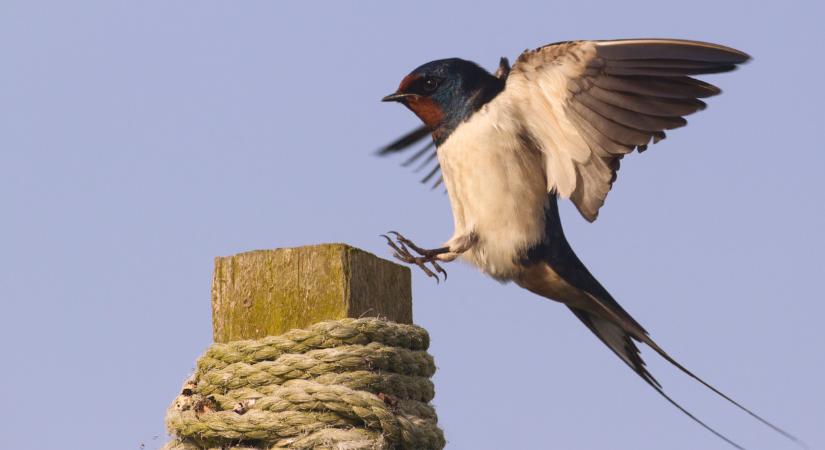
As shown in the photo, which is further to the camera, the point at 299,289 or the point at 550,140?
the point at 550,140

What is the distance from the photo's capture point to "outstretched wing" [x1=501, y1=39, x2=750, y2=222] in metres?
3.48

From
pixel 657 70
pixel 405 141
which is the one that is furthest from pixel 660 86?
pixel 405 141

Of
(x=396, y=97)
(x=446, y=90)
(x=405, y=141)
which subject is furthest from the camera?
(x=405, y=141)

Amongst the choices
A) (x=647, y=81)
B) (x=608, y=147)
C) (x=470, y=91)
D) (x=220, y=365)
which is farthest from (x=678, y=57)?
(x=220, y=365)

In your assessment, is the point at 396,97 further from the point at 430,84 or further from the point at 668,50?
the point at 668,50

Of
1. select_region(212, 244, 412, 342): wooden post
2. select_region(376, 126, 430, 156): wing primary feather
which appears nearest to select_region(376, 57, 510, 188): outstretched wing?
select_region(376, 126, 430, 156): wing primary feather

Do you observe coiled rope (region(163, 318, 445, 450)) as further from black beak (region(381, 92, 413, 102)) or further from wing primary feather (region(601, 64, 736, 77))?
black beak (region(381, 92, 413, 102))

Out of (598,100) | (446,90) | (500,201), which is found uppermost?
(446,90)

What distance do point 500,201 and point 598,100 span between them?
0.49 m

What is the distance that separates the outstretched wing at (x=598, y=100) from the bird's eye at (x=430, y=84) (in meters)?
0.40

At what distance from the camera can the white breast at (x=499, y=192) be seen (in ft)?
11.7

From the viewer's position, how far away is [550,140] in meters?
3.61

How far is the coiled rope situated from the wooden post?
0.16ft

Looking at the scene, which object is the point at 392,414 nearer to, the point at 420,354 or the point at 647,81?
the point at 420,354
